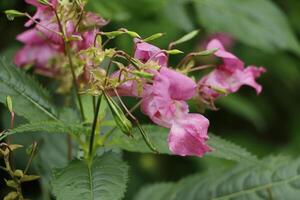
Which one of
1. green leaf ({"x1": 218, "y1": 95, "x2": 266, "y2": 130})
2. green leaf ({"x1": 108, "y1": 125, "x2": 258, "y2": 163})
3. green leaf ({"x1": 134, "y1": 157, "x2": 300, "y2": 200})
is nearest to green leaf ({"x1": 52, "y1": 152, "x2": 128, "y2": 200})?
green leaf ({"x1": 108, "y1": 125, "x2": 258, "y2": 163})

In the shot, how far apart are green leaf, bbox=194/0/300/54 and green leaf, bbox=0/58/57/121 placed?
2.76 ft

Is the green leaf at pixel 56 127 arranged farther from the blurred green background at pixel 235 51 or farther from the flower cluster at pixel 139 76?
the blurred green background at pixel 235 51

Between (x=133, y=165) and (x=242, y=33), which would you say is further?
(x=133, y=165)

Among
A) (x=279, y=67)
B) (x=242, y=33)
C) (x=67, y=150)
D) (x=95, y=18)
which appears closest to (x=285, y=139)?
(x=279, y=67)

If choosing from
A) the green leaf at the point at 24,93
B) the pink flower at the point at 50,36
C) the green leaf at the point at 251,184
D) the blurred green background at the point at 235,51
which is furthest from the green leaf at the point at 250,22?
the green leaf at the point at 24,93

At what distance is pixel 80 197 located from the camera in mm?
1186

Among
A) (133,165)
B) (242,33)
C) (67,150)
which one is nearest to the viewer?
(67,150)

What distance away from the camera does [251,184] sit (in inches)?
65.7

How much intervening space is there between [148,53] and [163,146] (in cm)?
28

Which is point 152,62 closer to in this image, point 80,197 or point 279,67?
point 80,197

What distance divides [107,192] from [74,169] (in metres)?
0.12

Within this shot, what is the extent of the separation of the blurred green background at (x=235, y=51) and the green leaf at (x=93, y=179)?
2.00 feet

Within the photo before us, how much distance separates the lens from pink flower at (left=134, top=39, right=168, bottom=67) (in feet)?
4.05

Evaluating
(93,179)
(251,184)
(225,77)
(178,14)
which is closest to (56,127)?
(93,179)
